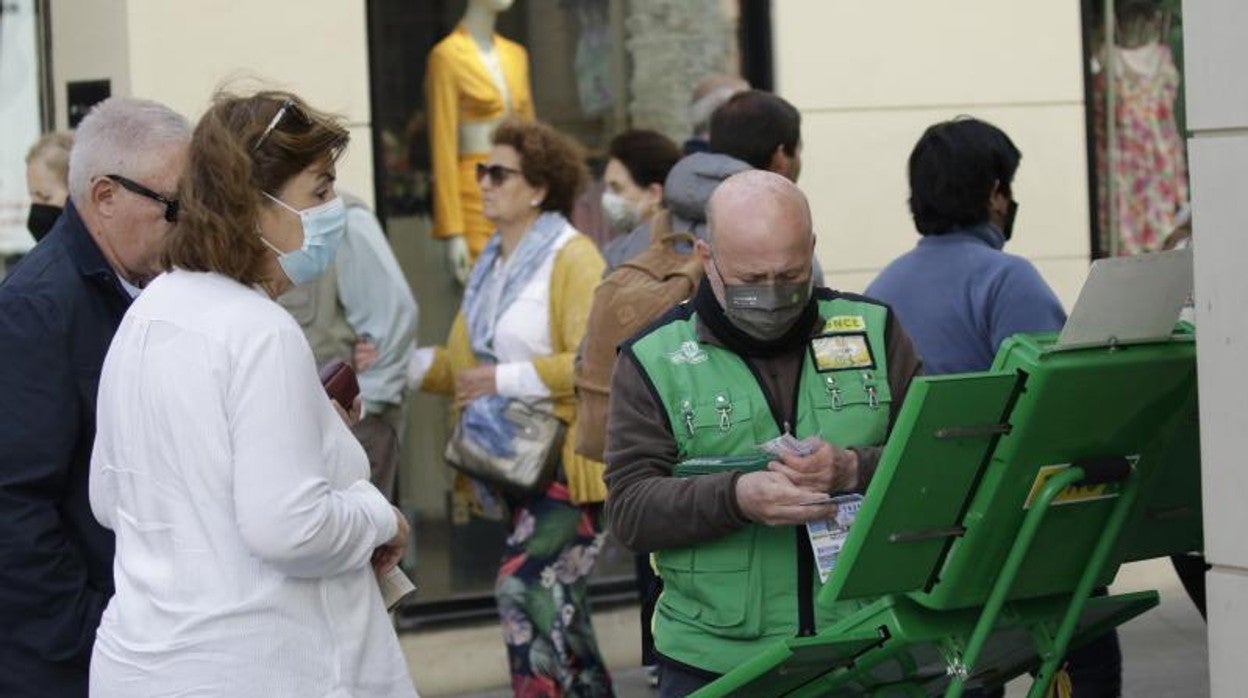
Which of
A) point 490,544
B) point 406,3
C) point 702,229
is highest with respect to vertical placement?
point 406,3

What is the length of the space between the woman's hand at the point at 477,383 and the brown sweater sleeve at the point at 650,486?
2639mm

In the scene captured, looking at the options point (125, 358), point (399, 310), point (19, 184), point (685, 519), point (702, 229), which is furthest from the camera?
point (19, 184)

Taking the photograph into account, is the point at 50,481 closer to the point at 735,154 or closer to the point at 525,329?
the point at 735,154

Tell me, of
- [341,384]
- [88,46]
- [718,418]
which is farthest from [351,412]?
[88,46]

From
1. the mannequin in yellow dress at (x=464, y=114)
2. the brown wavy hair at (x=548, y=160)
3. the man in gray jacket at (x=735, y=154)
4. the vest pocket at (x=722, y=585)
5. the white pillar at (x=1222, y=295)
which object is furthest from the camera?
the mannequin in yellow dress at (x=464, y=114)

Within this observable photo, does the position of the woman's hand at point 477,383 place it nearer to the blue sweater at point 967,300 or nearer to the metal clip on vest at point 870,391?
the blue sweater at point 967,300

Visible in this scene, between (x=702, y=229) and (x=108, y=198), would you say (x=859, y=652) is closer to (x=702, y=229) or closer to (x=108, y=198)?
(x=108, y=198)

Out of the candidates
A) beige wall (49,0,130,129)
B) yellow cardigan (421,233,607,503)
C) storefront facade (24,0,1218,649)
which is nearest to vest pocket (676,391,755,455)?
yellow cardigan (421,233,607,503)

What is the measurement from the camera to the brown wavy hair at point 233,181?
372cm

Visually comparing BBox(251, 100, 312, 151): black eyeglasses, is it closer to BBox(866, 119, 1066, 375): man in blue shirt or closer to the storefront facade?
BBox(866, 119, 1066, 375): man in blue shirt

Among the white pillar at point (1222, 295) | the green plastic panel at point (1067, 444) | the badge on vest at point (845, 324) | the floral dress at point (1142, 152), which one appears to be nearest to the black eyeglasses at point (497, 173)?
the badge on vest at point (845, 324)

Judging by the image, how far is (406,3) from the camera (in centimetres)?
852

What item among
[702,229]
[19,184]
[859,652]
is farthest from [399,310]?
[859,652]

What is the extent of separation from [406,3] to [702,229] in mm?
2946
